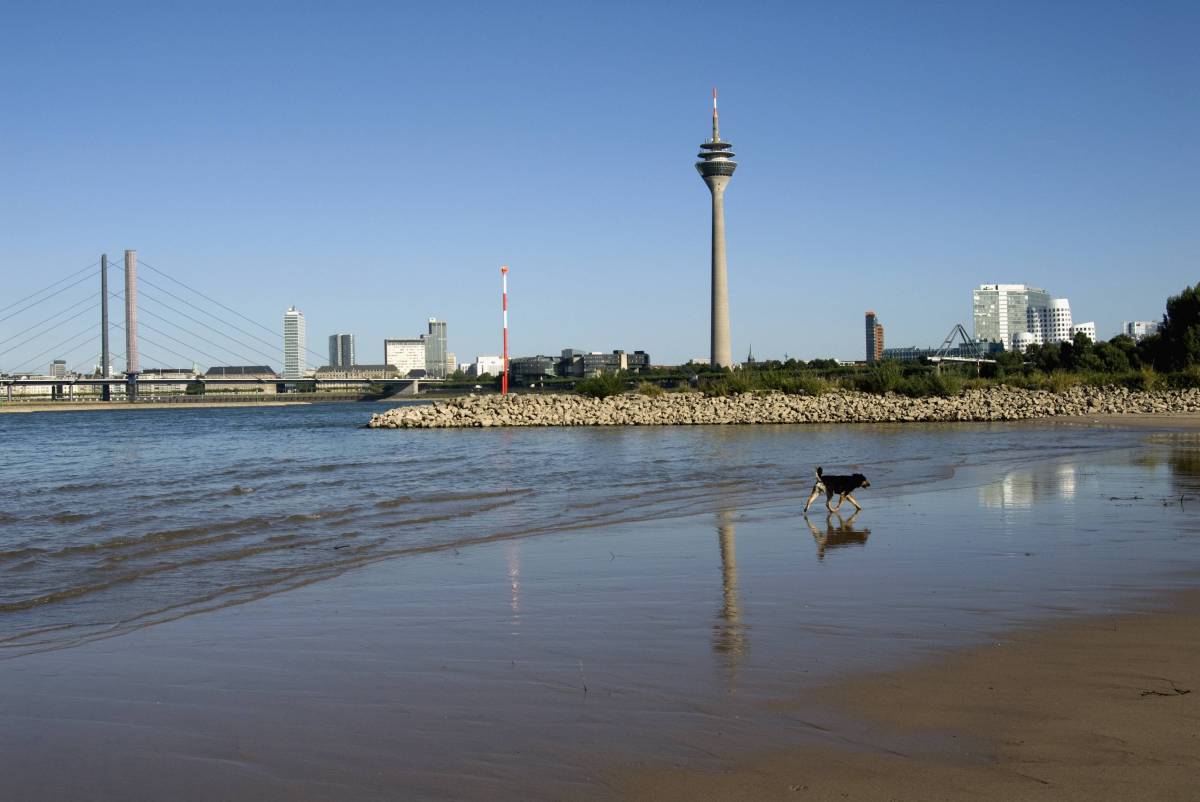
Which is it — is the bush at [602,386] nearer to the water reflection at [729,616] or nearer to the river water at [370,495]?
the river water at [370,495]

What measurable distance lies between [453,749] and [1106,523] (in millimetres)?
7241

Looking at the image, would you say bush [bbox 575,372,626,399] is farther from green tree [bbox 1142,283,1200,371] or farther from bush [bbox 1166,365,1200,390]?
green tree [bbox 1142,283,1200,371]

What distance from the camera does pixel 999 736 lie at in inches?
139

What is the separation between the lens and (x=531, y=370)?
126 metres

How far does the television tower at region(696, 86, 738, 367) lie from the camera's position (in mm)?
97875

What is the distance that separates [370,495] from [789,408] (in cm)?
2363

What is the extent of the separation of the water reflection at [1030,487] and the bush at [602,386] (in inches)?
1142

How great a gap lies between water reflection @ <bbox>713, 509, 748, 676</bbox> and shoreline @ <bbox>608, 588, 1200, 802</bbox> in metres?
0.66

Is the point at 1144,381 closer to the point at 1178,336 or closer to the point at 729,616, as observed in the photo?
the point at 1178,336

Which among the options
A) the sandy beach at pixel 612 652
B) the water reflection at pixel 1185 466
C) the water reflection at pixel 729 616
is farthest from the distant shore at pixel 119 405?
the water reflection at pixel 729 616

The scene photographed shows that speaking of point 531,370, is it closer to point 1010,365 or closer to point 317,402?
point 317,402

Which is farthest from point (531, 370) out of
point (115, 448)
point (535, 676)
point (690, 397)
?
point (535, 676)

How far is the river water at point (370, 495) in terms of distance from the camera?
7211 millimetres

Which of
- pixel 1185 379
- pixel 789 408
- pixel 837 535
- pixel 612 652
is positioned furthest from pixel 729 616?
pixel 1185 379
